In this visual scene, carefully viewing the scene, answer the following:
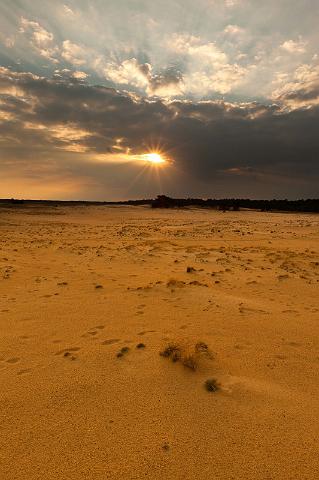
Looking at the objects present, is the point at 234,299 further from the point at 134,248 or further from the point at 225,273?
the point at 134,248

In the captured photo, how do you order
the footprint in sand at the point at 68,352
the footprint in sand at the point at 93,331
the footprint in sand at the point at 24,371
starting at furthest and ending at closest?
the footprint in sand at the point at 93,331
the footprint in sand at the point at 68,352
the footprint in sand at the point at 24,371

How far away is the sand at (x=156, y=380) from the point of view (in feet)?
10.5

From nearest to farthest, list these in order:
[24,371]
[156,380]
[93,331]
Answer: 1. [156,380]
2. [24,371]
3. [93,331]

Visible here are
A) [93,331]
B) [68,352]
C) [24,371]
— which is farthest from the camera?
[93,331]

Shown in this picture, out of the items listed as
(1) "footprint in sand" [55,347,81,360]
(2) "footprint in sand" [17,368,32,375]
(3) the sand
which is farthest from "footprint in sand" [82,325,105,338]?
(2) "footprint in sand" [17,368,32,375]

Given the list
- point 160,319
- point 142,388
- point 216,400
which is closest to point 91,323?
point 160,319

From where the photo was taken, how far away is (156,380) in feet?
14.9

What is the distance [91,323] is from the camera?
6668 millimetres

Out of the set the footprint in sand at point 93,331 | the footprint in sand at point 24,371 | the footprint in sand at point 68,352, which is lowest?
the footprint in sand at point 24,371

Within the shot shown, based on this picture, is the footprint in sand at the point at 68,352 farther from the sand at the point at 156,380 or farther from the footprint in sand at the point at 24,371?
the footprint in sand at the point at 24,371

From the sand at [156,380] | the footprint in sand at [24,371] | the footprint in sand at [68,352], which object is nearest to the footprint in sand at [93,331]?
the sand at [156,380]

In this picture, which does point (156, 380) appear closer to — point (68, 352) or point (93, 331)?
point (68, 352)

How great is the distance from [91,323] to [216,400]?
339 centimetres

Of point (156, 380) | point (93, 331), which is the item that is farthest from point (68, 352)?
point (156, 380)
